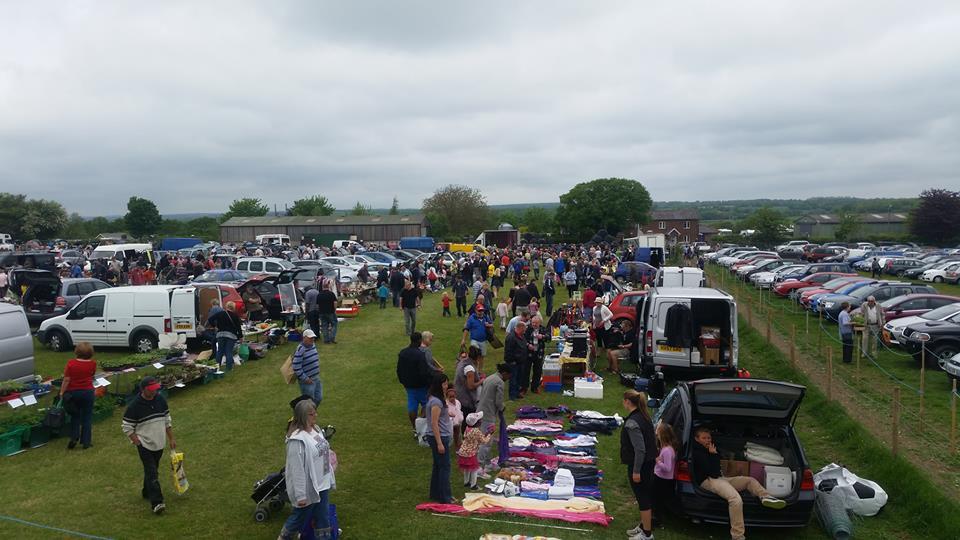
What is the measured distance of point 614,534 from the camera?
7125 millimetres

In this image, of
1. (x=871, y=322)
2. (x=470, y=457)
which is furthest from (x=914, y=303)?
(x=470, y=457)

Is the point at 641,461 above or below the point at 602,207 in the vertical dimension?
below

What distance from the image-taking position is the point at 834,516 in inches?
283

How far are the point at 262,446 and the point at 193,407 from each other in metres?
2.85

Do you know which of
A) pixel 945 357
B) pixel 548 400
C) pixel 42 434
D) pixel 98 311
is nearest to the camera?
pixel 42 434

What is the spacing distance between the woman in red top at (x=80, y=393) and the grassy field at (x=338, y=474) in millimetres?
280

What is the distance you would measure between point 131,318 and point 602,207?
8164cm

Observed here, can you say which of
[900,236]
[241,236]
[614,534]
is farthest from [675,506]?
[900,236]

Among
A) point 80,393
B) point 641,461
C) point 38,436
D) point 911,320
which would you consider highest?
point 80,393

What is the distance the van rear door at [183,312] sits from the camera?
610 inches

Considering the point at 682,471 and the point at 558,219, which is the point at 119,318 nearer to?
the point at 682,471

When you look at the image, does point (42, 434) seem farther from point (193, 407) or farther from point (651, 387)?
point (651, 387)

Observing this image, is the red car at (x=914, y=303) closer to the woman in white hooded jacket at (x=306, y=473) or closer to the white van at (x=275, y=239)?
the woman in white hooded jacket at (x=306, y=473)

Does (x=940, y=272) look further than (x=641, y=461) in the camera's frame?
Yes
